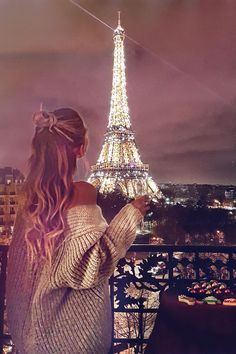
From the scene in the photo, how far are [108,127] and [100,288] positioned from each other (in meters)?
31.7

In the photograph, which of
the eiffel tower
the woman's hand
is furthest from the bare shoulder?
the eiffel tower

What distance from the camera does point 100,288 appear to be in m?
1.32

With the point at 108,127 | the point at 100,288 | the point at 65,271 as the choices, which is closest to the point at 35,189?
the point at 65,271


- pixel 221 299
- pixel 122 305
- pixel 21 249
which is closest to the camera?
pixel 21 249

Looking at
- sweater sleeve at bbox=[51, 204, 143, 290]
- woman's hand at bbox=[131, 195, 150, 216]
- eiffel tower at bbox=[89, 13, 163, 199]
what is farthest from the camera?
eiffel tower at bbox=[89, 13, 163, 199]

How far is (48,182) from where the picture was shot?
1.27m

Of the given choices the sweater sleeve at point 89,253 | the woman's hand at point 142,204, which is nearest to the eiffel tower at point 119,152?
the woman's hand at point 142,204

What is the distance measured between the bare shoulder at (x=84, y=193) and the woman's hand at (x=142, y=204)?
153mm

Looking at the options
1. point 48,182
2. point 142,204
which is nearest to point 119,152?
point 142,204

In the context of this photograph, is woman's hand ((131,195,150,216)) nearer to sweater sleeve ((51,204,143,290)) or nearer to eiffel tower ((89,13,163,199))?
sweater sleeve ((51,204,143,290))

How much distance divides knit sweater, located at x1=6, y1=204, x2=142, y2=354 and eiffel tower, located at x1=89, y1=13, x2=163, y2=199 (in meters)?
29.9

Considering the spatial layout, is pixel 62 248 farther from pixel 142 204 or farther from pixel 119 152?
pixel 119 152

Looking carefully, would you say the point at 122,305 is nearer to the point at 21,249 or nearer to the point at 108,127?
the point at 21,249

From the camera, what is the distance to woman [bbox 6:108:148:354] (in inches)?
49.0
